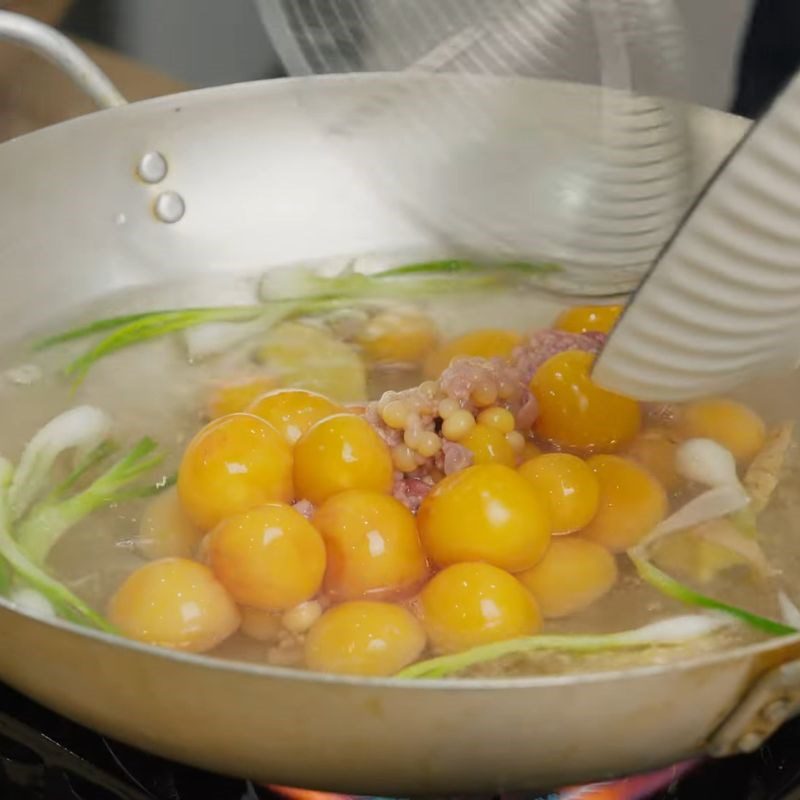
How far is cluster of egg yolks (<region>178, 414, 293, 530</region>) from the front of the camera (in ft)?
2.83

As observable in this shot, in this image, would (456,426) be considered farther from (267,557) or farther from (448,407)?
(267,557)

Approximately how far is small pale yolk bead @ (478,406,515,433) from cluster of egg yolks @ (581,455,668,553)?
8 centimetres

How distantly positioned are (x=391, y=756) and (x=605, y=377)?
0.32m

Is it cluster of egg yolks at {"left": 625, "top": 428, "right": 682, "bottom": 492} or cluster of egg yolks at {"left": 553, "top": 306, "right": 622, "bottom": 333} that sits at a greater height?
cluster of egg yolks at {"left": 553, "top": 306, "right": 622, "bottom": 333}

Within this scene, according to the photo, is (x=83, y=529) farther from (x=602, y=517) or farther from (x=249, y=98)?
(x=249, y=98)

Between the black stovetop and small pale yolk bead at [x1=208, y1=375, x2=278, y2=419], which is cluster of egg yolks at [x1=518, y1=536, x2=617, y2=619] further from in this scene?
small pale yolk bead at [x1=208, y1=375, x2=278, y2=419]

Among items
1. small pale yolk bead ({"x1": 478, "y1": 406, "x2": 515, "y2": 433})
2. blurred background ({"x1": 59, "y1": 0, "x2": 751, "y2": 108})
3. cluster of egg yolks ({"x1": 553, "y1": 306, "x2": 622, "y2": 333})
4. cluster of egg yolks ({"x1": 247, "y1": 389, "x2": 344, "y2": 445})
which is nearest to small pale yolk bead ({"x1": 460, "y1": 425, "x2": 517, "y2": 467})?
small pale yolk bead ({"x1": 478, "y1": 406, "x2": 515, "y2": 433})

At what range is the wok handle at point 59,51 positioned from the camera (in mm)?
1109

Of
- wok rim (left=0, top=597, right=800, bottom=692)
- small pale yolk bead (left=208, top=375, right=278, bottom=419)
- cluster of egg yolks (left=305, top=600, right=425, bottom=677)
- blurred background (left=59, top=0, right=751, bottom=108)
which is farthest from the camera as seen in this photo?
blurred background (left=59, top=0, right=751, bottom=108)

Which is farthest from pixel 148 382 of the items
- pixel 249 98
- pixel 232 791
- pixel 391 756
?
pixel 391 756

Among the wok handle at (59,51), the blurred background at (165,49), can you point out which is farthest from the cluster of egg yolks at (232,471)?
the blurred background at (165,49)

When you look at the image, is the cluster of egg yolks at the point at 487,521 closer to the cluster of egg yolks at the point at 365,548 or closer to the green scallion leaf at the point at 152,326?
Result: the cluster of egg yolks at the point at 365,548

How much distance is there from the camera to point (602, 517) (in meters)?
0.92

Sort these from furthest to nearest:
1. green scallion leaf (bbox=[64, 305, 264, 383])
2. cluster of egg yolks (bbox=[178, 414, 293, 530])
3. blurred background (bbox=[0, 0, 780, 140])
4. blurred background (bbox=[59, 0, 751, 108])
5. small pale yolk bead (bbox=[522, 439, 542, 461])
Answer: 1. blurred background (bbox=[59, 0, 751, 108])
2. blurred background (bbox=[0, 0, 780, 140])
3. green scallion leaf (bbox=[64, 305, 264, 383])
4. small pale yolk bead (bbox=[522, 439, 542, 461])
5. cluster of egg yolks (bbox=[178, 414, 293, 530])
